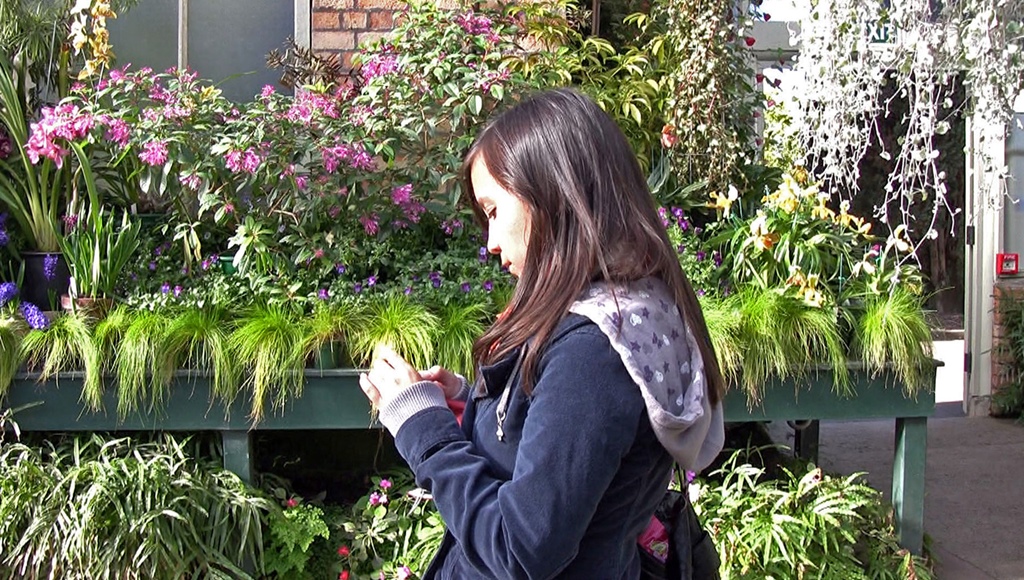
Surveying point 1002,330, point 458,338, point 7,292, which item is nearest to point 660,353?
point 458,338

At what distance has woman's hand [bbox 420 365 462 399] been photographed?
1.73 meters

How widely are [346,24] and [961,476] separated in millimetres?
4129

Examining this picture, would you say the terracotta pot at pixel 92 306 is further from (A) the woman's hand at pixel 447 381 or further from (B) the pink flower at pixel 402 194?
(A) the woman's hand at pixel 447 381

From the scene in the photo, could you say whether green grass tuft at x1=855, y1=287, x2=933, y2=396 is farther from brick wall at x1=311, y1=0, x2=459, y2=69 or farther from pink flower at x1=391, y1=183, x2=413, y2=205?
brick wall at x1=311, y1=0, x2=459, y2=69

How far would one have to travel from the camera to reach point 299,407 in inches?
133

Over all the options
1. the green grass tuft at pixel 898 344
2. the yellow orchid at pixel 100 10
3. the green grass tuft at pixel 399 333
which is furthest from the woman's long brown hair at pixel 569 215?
the yellow orchid at pixel 100 10

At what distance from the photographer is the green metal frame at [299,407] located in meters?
3.33

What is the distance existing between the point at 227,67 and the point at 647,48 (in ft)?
6.70

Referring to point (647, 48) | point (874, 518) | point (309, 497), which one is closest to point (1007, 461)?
point (874, 518)

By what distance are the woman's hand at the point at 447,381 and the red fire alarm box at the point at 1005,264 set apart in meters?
6.08

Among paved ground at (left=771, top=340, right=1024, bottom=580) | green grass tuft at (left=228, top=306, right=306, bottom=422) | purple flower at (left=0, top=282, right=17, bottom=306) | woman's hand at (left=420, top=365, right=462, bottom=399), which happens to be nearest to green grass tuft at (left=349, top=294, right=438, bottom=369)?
A: green grass tuft at (left=228, top=306, right=306, bottom=422)

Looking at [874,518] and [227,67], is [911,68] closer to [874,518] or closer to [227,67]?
[874,518]

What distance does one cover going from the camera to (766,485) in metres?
3.66

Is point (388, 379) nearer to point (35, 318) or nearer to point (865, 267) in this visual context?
point (35, 318)
